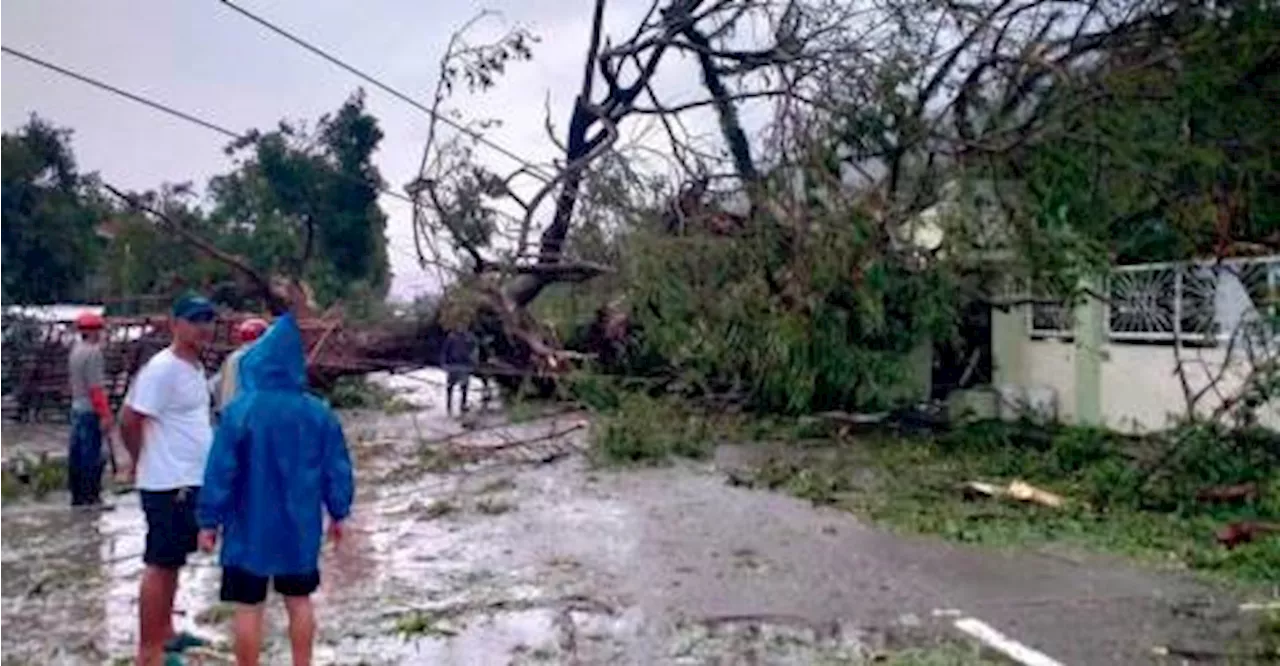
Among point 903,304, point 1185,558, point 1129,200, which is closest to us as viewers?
point 1185,558

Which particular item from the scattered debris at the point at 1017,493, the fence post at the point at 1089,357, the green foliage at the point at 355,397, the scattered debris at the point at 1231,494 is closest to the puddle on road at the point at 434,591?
the scattered debris at the point at 1017,493

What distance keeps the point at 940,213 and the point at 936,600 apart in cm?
699

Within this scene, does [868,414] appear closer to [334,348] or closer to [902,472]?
[902,472]

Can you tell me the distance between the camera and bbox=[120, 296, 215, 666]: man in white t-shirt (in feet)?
16.5

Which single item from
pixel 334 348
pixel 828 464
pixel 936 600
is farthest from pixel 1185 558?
pixel 334 348

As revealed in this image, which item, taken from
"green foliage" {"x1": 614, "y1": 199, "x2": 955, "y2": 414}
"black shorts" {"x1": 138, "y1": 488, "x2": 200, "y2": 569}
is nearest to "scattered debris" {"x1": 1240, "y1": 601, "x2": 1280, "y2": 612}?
"black shorts" {"x1": 138, "y1": 488, "x2": 200, "y2": 569}

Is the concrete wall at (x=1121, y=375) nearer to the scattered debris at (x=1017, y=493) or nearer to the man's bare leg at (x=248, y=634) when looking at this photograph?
the scattered debris at (x=1017, y=493)

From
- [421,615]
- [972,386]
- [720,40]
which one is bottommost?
[421,615]

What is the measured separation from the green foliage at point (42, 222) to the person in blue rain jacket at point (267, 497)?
2721cm

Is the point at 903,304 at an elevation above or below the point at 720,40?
below

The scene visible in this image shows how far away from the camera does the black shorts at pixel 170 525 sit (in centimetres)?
504

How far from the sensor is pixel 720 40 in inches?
623

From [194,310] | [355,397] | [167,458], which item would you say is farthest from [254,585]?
[355,397]

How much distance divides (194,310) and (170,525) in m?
0.86
